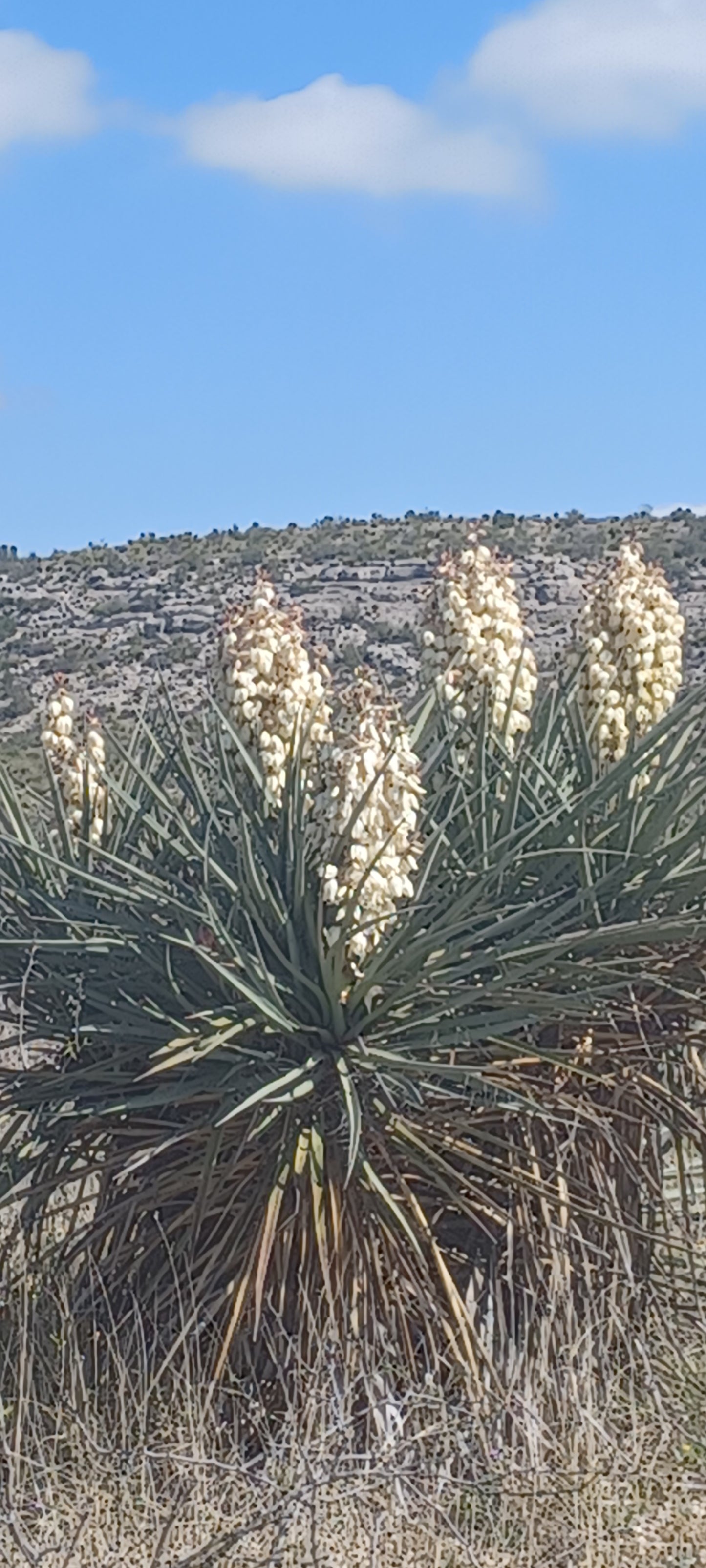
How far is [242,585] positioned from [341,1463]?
2172 centimetres

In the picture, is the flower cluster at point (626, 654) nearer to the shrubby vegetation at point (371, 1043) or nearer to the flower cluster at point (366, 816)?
the shrubby vegetation at point (371, 1043)

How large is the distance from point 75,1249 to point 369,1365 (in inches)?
28.9

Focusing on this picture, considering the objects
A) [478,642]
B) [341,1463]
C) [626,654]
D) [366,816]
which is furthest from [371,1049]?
[626,654]

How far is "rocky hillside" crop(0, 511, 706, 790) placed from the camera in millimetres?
20875

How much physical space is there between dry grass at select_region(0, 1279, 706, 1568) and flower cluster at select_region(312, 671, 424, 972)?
3.19 feet

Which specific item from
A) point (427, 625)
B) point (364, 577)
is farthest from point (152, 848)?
point (364, 577)

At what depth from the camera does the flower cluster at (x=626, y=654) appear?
500 cm

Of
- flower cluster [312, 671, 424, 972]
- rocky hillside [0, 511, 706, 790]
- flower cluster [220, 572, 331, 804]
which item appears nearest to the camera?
flower cluster [312, 671, 424, 972]

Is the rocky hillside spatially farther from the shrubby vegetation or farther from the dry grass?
the dry grass

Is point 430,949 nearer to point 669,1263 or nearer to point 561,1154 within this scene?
point 561,1154

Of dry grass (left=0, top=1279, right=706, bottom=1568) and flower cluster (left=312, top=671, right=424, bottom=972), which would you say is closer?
dry grass (left=0, top=1279, right=706, bottom=1568)

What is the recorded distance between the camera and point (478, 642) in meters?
4.96

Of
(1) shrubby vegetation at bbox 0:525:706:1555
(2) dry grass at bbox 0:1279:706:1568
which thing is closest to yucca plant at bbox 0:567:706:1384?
(1) shrubby vegetation at bbox 0:525:706:1555

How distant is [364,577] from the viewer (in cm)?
2570
